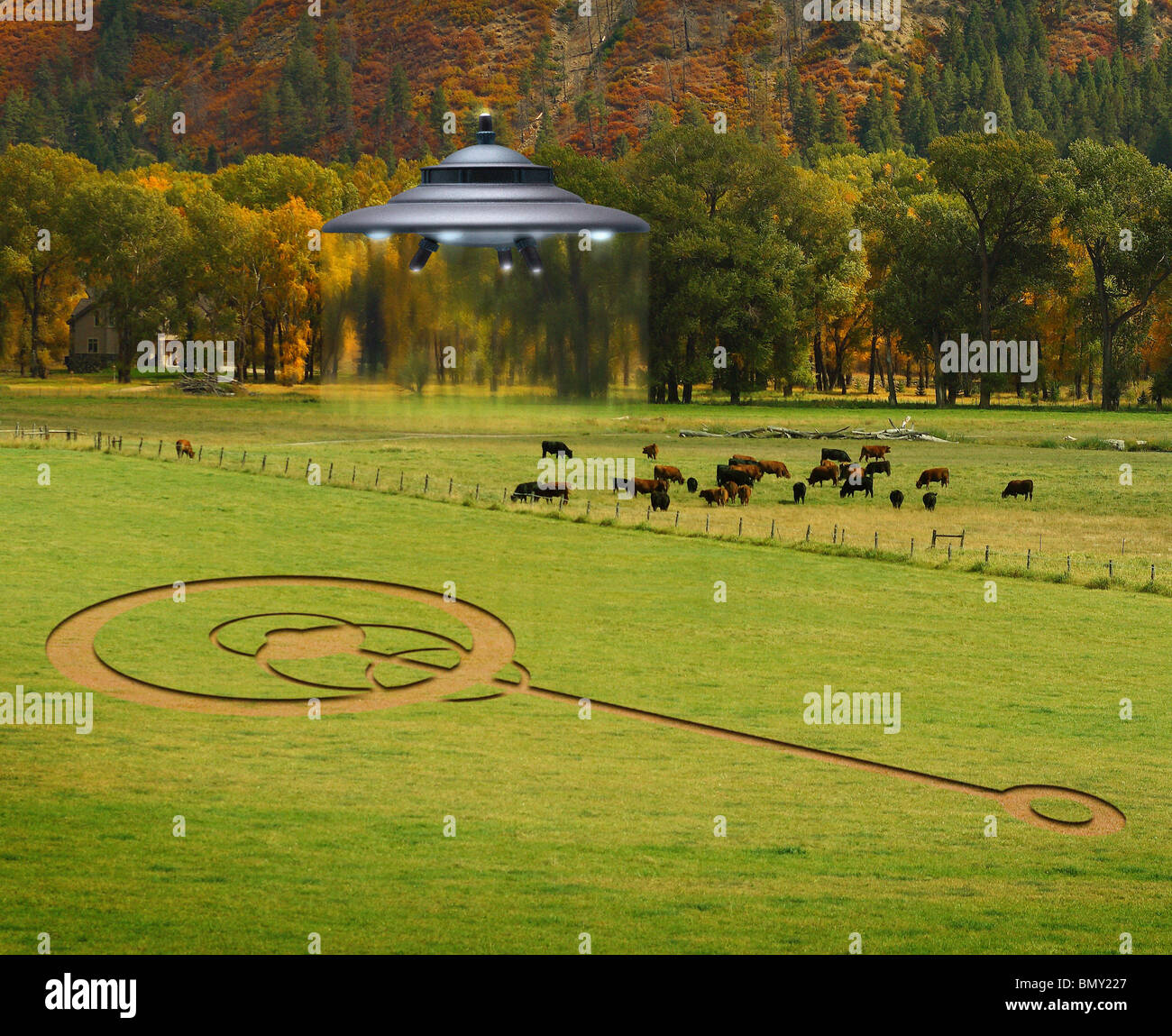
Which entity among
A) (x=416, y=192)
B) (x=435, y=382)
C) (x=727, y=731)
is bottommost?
(x=727, y=731)

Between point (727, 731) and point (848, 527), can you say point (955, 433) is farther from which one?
point (727, 731)

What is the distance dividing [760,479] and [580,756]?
35.3 meters

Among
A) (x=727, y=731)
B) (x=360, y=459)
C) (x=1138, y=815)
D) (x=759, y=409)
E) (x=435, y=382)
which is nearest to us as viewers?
(x=435, y=382)

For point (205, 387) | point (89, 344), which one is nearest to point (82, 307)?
point (89, 344)

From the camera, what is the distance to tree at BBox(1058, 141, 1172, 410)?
98.3 metres

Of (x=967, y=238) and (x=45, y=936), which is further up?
(x=967, y=238)

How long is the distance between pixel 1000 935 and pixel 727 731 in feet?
30.2

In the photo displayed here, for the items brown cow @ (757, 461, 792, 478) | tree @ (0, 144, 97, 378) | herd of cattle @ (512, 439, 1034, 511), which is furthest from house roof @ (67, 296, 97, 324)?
herd of cattle @ (512, 439, 1034, 511)

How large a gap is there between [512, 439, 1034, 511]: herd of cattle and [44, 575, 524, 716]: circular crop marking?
53.8ft

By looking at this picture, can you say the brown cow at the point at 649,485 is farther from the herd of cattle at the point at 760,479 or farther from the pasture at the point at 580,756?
the pasture at the point at 580,756

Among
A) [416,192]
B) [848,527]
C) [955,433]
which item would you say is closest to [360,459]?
[848,527]

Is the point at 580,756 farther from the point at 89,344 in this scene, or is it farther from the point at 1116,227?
the point at 89,344

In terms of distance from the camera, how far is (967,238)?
102m

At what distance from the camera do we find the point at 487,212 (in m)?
8.73
